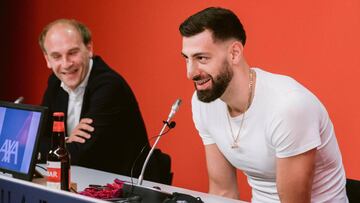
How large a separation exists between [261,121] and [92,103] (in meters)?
1.01

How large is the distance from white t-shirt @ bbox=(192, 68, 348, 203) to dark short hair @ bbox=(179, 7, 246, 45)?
0.64ft

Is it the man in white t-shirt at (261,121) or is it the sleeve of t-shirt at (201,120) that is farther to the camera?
the sleeve of t-shirt at (201,120)

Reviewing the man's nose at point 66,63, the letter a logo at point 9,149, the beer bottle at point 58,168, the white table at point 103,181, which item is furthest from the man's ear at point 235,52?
the man's nose at point 66,63

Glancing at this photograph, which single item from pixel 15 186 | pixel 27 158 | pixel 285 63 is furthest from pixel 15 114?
pixel 285 63

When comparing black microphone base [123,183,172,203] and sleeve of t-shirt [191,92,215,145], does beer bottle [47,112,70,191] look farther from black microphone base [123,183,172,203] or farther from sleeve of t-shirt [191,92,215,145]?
sleeve of t-shirt [191,92,215,145]

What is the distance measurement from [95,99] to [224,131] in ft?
2.72

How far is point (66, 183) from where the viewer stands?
1.83 metres

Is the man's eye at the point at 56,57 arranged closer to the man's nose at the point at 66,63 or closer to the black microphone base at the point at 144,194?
the man's nose at the point at 66,63

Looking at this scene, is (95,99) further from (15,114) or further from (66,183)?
(66,183)

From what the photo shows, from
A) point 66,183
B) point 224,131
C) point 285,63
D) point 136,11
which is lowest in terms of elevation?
point 66,183

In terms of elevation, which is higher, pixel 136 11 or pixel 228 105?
pixel 136 11

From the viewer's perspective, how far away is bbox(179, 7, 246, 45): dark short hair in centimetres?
197

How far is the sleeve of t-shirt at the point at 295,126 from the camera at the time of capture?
1793mm

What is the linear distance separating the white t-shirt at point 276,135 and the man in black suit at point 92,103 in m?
0.66
